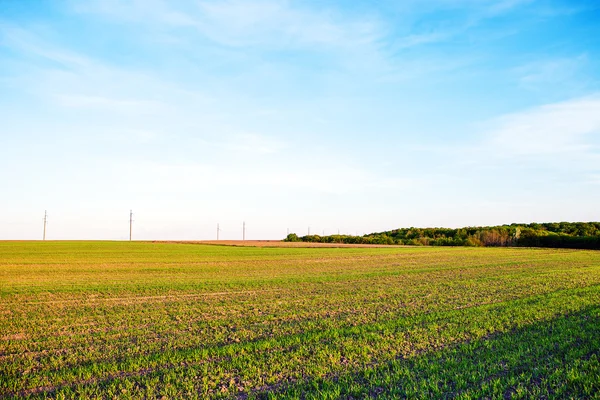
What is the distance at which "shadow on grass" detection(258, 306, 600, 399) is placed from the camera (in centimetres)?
745

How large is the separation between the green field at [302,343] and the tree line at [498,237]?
2832 inches

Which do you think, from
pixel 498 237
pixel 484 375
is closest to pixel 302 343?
pixel 484 375

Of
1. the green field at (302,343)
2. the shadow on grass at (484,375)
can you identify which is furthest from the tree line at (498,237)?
the shadow on grass at (484,375)

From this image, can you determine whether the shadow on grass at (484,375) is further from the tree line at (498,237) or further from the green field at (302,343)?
the tree line at (498,237)

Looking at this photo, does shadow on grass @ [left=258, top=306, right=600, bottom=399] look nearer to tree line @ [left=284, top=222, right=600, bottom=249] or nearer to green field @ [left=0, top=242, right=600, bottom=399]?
green field @ [left=0, top=242, right=600, bottom=399]

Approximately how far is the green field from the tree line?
71935 mm

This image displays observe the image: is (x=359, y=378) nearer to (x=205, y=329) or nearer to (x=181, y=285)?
(x=205, y=329)

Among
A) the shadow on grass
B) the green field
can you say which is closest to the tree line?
the green field

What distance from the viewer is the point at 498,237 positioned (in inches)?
3573

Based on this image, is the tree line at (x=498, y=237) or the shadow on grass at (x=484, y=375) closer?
the shadow on grass at (x=484, y=375)

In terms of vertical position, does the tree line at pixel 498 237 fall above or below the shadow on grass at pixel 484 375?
above

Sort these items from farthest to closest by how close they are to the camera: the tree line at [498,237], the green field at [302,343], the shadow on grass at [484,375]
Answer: the tree line at [498,237], the green field at [302,343], the shadow on grass at [484,375]

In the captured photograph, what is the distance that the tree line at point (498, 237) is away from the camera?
82.8 meters

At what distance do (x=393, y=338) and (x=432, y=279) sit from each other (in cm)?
1551
